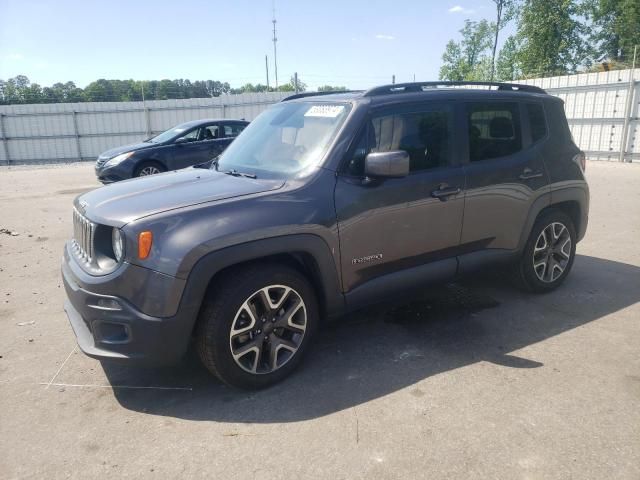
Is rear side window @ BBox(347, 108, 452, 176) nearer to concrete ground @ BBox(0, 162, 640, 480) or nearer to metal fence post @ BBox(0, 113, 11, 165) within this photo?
concrete ground @ BBox(0, 162, 640, 480)

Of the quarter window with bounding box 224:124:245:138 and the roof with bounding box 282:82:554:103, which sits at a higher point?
the roof with bounding box 282:82:554:103

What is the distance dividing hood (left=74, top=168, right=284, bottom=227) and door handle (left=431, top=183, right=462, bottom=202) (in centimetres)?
121

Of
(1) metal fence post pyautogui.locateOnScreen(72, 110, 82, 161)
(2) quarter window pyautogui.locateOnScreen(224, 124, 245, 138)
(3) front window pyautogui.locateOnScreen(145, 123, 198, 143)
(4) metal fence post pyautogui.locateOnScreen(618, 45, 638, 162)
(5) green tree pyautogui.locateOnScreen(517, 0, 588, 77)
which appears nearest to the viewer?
(3) front window pyautogui.locateOnScreen(145, 123, 198, 143)

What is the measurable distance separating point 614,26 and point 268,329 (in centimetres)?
4211

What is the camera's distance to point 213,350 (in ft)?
9.48

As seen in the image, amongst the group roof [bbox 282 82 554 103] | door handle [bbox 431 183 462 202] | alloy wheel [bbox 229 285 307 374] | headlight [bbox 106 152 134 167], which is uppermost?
roof [bbox 282 82 554 103]

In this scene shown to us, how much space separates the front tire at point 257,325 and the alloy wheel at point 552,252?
2455 millimetres

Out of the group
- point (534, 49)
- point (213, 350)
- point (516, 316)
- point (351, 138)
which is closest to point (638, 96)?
point (516, 316)

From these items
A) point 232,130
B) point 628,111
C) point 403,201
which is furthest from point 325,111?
point 628,111

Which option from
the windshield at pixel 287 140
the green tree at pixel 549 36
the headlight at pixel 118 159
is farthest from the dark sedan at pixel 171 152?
the green tree at pixel 549 36

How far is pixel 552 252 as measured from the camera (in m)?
4.63

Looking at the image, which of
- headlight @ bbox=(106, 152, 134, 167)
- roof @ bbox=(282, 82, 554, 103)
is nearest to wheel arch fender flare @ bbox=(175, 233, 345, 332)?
roof @ bbox=(282, 82, 554, 103)

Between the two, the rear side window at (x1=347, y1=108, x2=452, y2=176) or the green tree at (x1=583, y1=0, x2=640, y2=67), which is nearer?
the rear side window at (x1=347, y1=108, x2=452, y2=176)

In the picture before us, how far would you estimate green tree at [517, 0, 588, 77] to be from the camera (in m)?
29.3
